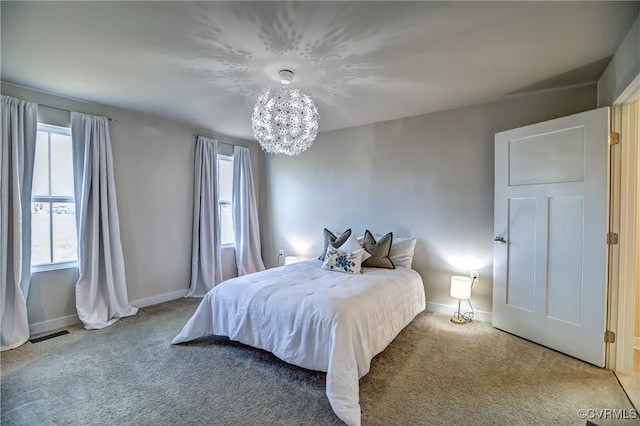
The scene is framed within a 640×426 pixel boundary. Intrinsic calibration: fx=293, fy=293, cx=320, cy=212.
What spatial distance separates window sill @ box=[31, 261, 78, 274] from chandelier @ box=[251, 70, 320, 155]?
8.71ft

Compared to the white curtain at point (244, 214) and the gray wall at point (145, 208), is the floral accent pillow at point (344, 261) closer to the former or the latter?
the white curtain at point (244, 214)

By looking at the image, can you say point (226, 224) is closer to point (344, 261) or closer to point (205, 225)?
point (205, 225)

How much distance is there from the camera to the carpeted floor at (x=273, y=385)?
1854 mm

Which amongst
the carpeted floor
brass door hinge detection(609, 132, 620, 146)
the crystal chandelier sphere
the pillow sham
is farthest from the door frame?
the crystal chandelier sphere

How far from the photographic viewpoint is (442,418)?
1.83 metres

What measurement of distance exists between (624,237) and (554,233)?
46 centimetres

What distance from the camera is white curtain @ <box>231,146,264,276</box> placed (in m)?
5.08

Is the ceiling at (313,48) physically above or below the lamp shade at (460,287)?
above

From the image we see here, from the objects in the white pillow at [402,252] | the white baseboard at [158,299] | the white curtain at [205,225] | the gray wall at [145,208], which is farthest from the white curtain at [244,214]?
the white pillow at [402,252]

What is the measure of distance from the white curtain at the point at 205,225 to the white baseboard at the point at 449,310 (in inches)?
125

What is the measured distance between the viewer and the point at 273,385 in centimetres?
218

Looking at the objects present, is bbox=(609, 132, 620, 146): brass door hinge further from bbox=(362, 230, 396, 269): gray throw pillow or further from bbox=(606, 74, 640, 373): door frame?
bbox=(362, 230, 396, 269): gray throw pillow

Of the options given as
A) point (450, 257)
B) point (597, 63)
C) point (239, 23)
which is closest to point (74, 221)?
point (239, 23)

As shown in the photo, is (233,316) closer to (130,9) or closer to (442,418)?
(442,418)
